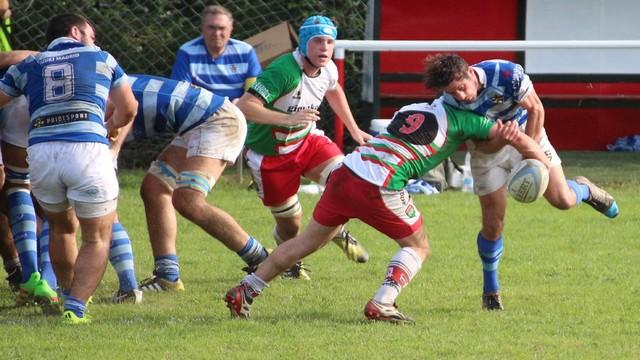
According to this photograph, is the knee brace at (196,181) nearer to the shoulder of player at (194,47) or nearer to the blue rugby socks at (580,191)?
the blue rugby socks at (580,191)

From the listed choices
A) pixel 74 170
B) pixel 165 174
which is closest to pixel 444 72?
pixel 74 170

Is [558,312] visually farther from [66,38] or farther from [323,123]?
[323,123]

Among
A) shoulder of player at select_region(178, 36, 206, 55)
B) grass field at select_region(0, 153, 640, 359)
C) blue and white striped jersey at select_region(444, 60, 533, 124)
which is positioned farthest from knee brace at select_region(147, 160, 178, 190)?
shoulder of player at select_region(178, 36, 206, 55)

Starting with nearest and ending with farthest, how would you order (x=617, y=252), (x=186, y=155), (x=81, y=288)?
(x=81, y=288) < (x=186, y=155) < (x=617, y=252)

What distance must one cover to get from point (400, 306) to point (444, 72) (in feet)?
4.83

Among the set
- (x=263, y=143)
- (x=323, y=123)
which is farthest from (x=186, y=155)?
(x=323, y=123)

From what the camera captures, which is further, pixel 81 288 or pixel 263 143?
pixel 263 143

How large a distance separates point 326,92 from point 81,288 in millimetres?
2720

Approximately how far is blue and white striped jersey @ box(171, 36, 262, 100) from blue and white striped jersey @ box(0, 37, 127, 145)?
3822 mm

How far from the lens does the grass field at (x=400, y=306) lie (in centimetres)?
620

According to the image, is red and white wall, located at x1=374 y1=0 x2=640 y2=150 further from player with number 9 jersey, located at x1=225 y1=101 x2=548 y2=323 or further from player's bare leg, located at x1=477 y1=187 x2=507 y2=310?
player with number 9 jersey, located at x1=225 y1=101 x2=548 y2=323

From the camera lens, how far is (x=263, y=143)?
27.9ft

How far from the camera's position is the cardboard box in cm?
1324

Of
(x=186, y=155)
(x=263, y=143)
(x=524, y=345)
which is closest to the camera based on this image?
(x=524, y=345)
